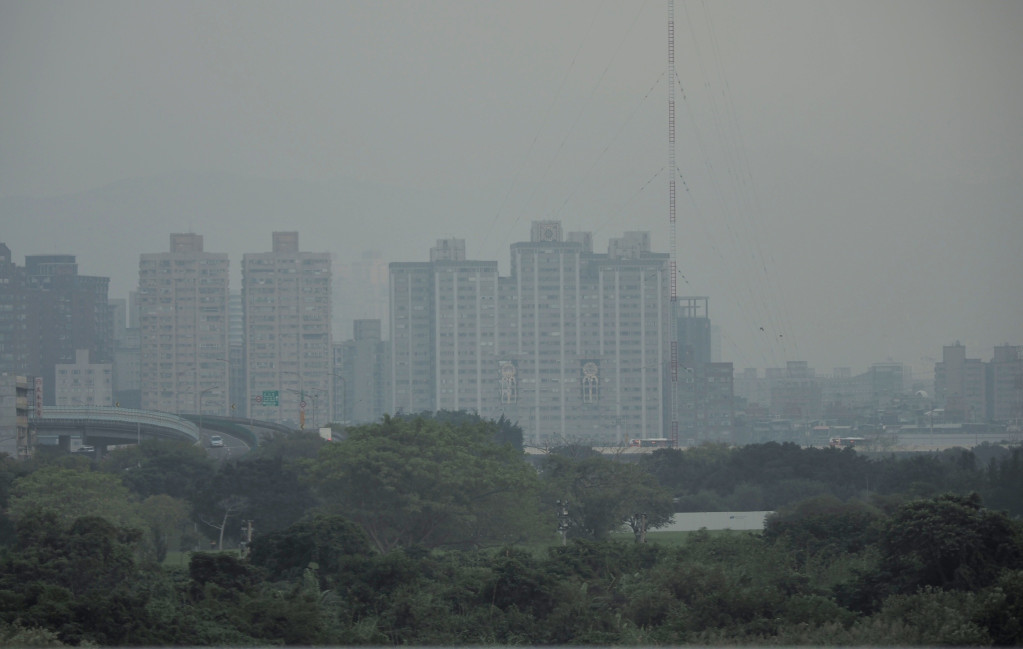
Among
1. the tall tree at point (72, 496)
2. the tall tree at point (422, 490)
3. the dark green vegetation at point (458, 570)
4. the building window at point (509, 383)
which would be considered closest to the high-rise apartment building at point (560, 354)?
the building window at point (509, 383)

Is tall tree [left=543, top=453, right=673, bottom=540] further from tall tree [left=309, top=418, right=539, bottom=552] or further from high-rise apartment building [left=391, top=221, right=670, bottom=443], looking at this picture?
high-rise apartment building [left=391, top=221, right=670, bottom=443]

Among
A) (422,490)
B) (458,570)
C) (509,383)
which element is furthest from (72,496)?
(509,383)

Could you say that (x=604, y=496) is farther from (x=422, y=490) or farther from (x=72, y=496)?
(x=72, y=496)

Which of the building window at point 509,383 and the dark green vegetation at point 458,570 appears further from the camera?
the building window at point 509,383

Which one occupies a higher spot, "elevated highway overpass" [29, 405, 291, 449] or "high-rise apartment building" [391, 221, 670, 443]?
"high-rise apartment building" [391, 221, 670, 443]

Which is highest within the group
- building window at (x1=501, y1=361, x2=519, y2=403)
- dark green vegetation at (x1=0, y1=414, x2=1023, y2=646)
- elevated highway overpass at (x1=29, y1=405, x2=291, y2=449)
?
building window at (x1=501, y1=361, x2=519, y2=403)

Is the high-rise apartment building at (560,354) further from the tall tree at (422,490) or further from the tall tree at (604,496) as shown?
the tall tree at (422,490)

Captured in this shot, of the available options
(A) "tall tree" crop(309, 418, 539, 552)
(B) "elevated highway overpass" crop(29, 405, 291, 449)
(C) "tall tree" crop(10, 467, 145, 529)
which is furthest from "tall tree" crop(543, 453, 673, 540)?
(B) "elevated highway overpass" crop(29, 405, 291, 449)

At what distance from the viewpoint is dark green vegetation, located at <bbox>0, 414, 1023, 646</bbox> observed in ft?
89.5

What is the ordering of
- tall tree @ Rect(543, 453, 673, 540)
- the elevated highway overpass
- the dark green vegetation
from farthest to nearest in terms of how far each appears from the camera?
the elevated highway overpass
tall tree @ Rect(543, 453, 673, 540)
the dark green vegetation

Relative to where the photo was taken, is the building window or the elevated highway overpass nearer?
the elevated highway overpass

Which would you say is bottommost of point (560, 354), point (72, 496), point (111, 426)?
point (72, 496)

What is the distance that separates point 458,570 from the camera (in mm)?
35688

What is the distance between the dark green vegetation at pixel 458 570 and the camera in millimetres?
27281
